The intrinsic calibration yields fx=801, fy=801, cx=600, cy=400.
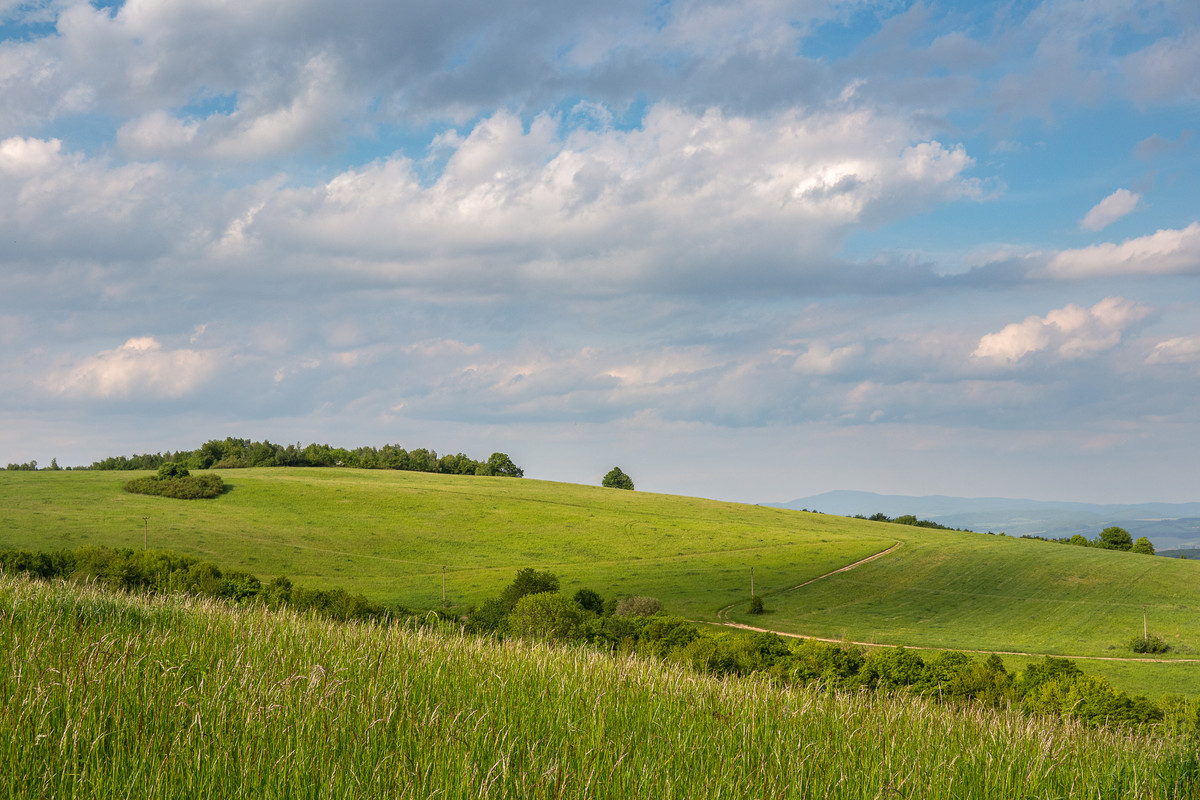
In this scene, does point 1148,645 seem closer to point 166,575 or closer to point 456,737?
point 166,575

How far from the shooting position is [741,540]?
91500 mm

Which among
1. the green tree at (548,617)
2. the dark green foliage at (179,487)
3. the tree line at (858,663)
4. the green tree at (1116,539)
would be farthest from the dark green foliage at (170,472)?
the green tree at (1116,539)

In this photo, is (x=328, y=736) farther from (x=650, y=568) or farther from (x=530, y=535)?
(x=530, y=535)

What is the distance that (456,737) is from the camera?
4844 millimetres

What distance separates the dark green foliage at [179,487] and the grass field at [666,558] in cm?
228

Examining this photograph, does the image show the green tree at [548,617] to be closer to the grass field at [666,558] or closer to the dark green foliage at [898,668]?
the dark green foliage at [898,668]

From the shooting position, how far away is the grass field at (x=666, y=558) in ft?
205

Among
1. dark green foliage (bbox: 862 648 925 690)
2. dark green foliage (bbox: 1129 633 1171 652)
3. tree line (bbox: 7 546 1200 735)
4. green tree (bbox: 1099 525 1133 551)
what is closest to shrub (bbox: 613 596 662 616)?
tree line (bbox: 7 546 1200 735)

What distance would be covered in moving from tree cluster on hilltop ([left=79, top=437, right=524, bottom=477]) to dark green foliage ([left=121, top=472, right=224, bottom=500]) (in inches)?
883

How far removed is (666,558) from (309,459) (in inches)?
3108

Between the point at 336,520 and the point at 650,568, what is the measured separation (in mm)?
35391

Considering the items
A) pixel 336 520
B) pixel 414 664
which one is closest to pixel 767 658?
pixel 414 664

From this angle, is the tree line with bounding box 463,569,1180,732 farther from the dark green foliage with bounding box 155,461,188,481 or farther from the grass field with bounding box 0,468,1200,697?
the dark green foliage with bounding box 155,461,188,481

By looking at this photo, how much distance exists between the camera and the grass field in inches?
2461
